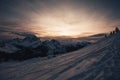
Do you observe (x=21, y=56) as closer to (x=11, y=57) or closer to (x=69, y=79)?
(x=11, y=57)

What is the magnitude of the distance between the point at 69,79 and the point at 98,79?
1.69 m

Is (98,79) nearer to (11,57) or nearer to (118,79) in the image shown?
(118,79)

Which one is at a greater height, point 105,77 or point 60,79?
point 105,77

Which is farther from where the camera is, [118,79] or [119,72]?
[119,72]

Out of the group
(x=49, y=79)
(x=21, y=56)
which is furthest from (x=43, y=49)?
(x=49, y=79)

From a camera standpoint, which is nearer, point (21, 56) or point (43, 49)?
point (21, 56)

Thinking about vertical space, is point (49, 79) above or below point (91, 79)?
below

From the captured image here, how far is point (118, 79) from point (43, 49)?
176m

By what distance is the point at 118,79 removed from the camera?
5250mm

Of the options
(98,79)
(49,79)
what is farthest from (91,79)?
(49,79)

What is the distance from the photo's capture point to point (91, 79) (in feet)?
19.2

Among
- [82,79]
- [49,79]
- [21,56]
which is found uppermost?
[82,79]

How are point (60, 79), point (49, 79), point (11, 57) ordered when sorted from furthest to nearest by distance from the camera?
point (11, 57), point (49, 79), point (60, 79)

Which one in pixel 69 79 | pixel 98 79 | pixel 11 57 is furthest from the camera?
pixel 11 57
